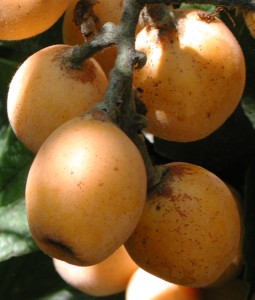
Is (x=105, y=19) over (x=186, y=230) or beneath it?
over

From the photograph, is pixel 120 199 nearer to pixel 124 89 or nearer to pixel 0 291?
pixel 124 89

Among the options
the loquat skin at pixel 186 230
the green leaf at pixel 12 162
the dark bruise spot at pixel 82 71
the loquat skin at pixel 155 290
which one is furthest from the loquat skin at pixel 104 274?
the dark bruise spot at pixel 82 71

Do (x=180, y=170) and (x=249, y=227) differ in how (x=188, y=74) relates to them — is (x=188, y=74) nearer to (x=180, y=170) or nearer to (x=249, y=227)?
(x=180, y=170)

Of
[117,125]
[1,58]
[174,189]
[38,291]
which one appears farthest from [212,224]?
[38,291]

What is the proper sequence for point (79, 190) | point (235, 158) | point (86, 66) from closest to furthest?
point (79, 190), point (86, 66), point (235, 158)

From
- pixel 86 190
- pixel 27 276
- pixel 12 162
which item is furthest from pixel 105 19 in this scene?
pixel 27 276

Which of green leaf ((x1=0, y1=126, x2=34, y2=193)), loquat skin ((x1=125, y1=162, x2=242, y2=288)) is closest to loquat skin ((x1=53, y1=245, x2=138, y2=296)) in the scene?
green leaf ((x1=0, y1=126, x2=34, y2=193))
